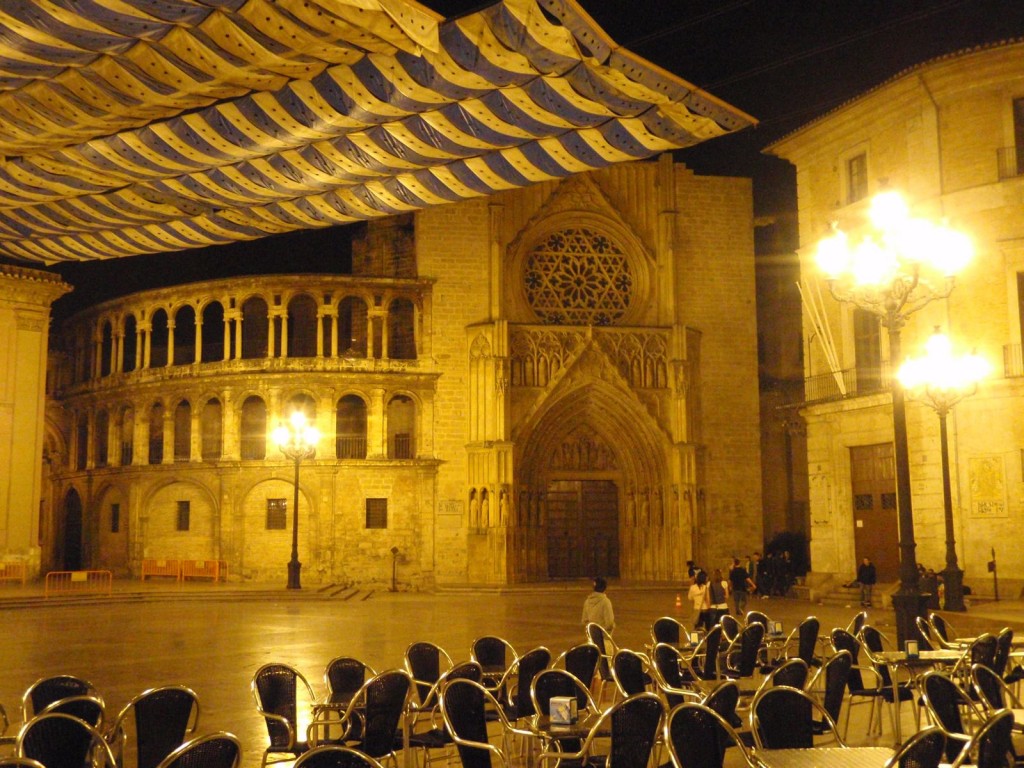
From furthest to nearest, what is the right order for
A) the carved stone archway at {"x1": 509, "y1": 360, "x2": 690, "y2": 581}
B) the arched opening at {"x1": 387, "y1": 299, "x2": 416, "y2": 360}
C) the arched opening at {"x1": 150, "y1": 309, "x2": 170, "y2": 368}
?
the arched opening at {"x1": 150, "y1": 309, "x2": 170, "y2": 368}, the arched opening at {"x1": 387, "y1": 299, "x2": 416, "y2": 360}, the carved stone archway at {"x1": 509, "y1": 360, "x2": 690, "y2": 581}

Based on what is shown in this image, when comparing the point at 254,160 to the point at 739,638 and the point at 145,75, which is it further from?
the point at 739,638

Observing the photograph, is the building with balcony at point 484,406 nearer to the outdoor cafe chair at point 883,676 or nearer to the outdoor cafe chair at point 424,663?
the outdoor cafe chair at point 883,676

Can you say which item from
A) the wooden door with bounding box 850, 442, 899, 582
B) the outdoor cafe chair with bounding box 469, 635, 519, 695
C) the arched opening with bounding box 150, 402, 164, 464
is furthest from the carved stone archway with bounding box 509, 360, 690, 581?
the outdoor cafe chair with bounding box 469, 635, 519, 695

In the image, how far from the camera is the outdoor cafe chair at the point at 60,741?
19.3ft

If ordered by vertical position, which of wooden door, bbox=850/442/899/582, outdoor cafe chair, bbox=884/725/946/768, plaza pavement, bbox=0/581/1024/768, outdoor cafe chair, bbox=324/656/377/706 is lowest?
plaza pavement, bbox=0/581/1024/768

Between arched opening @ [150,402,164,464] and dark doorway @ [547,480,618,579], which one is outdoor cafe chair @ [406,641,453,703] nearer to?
dark doorway @ [547,480,618,579]

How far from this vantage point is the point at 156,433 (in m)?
35.9

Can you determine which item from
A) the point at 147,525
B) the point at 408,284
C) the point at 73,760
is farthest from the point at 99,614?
the point at 73,760

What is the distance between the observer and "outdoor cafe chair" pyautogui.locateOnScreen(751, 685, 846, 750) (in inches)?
258

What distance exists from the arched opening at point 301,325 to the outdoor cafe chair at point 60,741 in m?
31.7

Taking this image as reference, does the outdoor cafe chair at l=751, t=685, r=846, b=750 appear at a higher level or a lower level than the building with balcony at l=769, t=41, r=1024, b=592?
lower

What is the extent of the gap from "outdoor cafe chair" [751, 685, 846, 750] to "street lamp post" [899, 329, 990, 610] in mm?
13649

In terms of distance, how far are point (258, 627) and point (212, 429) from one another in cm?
1586

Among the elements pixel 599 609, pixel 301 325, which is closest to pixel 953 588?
pixel 599 609
